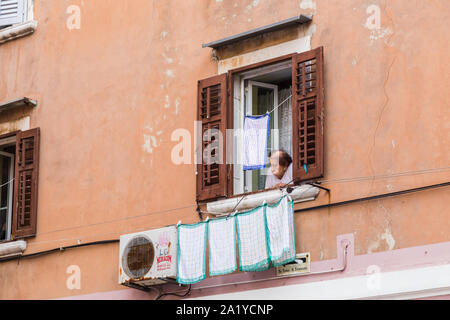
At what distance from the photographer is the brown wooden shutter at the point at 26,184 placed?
553 inches

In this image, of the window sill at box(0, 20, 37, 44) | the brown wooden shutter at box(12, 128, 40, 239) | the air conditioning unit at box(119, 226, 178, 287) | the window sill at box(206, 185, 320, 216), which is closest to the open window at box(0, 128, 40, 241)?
the brown wooden shutter at box(12, 128, 40, 239)

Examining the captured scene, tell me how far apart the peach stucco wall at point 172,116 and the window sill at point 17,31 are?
0.33 ft

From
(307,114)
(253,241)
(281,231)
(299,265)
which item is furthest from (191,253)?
(307,114)

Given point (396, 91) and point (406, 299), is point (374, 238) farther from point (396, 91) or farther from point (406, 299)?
point (396, 91)

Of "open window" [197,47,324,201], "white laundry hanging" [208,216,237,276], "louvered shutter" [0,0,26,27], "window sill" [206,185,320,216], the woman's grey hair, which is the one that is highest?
"louvered shutter" [0,0,26,27]

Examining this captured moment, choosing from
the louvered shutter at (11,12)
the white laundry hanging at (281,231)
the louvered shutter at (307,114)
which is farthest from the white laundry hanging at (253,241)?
the louvered shutter at (11,12)

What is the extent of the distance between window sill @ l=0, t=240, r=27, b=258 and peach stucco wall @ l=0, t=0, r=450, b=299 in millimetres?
93

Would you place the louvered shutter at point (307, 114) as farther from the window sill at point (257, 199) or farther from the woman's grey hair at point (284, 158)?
the woman's grey hair at point (284, 158)

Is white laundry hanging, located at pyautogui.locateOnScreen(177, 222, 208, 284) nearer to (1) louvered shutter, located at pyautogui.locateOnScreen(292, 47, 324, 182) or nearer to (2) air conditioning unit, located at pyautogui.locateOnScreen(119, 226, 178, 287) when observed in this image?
(2) air conditioning unit, located at pyautogui.locateOnScreen(119, 226, 178, 287)

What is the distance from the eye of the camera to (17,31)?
15.0 metres

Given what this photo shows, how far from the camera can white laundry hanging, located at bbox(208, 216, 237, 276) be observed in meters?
11.6

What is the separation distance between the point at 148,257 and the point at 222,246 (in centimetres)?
104
